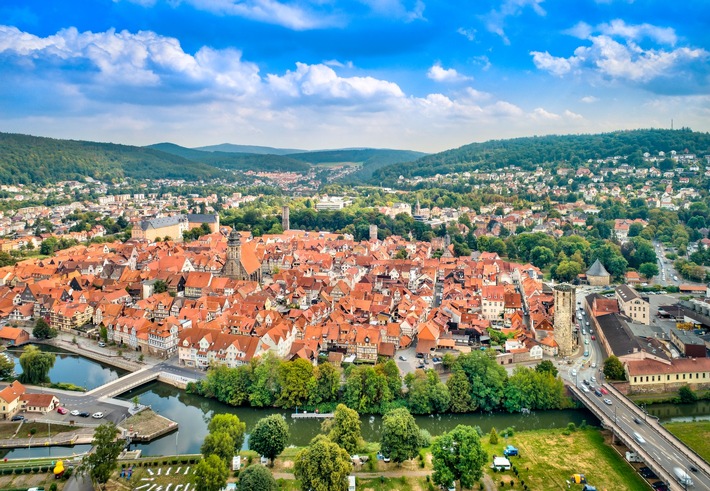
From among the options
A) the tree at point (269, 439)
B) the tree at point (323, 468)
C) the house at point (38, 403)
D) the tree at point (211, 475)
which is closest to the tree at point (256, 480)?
the tree at point (211, 475)

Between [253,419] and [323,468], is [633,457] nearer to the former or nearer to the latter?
[323,468]

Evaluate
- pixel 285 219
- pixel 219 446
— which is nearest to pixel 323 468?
pixel 219 446

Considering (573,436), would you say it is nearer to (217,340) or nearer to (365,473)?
(365,473)

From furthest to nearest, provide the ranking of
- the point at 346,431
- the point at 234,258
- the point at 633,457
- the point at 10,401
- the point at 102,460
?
the point at 234,258 < the point at 10,401 < the point at 633,457 < the point at 346,431 < the point at 102,460

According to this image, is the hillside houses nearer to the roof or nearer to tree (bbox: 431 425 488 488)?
the roof

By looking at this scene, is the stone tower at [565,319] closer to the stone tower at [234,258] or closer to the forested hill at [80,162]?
the stone tower at [234,258]

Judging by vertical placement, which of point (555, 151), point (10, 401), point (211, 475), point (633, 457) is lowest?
point (633, 457)
